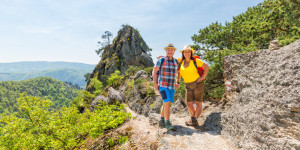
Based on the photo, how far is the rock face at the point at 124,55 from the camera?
48.8 metres

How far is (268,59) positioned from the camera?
3676 mm

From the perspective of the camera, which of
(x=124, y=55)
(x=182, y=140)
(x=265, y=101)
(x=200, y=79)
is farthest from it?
(x=124, y=55)

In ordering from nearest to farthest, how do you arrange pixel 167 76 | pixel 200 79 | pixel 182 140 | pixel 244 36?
pixel 182 140 → pixel 167 76 → pixel 200 79 → pixel 244 36

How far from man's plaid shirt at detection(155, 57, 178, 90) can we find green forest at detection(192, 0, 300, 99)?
3.81m

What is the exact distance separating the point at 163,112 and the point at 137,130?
6.90ft

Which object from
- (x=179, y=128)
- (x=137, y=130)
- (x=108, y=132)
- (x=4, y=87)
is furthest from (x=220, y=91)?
(x=4, y=87)

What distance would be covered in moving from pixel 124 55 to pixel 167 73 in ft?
151

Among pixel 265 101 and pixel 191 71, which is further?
pixel 191 71

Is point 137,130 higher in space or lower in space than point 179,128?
lower

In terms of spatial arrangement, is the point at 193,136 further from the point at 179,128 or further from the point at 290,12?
the point at 290,12

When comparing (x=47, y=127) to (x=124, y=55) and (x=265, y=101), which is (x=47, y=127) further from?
(x=124, y=55)

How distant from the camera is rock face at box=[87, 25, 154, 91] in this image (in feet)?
160

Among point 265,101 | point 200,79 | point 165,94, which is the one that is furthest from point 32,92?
point 265,101

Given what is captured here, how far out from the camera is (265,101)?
10.9 feet
